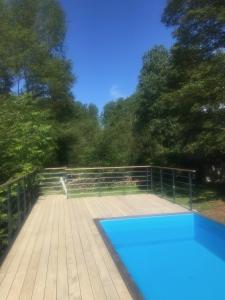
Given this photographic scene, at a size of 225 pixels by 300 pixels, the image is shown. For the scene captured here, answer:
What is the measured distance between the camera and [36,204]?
29.8 ft

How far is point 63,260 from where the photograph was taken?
4434mm

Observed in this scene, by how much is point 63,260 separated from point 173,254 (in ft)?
6.50

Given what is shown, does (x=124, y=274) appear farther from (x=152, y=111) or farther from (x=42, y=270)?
(x=152, y=111)

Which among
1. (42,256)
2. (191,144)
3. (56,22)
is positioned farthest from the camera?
(56,22)

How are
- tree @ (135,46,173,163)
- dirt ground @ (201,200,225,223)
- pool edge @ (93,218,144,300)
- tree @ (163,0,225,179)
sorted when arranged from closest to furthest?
1. pool edge @ (93,218,144,300)
2. dirt ground @ (201,200,225,223)
3. tree @ (163,0,225,179)
4. tree @ (135,46,173,163)

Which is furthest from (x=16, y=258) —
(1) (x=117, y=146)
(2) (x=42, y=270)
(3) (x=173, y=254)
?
(1) (x=117, y=146)

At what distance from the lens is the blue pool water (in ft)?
13.4

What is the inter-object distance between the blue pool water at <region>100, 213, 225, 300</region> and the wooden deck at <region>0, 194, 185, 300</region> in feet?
1.37

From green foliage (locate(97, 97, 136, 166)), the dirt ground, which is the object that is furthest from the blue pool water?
green foliage (locate(97, 97, 136, 166))

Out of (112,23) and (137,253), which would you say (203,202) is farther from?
(112,23)

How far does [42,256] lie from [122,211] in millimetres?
3434

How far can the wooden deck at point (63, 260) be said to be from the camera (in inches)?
135

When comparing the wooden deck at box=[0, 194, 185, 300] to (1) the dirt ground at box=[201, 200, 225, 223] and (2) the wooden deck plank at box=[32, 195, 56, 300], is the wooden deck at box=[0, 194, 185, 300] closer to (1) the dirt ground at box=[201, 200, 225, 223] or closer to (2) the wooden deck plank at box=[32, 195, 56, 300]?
(2) the wooden deck plank at box=[32, 195, 56, 300]

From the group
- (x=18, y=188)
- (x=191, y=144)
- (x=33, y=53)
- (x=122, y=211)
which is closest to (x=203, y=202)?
(x=191, y=144)
